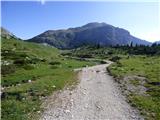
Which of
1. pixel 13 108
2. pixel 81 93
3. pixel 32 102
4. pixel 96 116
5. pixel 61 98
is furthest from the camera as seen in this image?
pixel 81 93

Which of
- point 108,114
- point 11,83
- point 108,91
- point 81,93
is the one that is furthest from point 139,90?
point 11,83

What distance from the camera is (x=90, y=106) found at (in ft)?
94.1

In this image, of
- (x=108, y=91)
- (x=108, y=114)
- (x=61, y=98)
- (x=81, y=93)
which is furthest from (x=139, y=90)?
(x=108, y=114)

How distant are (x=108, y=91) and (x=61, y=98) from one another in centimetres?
734

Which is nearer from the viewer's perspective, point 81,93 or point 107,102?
point 107,102

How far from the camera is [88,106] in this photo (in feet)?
94.2

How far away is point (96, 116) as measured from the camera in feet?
81.7

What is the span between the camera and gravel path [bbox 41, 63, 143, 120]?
2506 cm

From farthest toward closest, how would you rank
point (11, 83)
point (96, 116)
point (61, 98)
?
point (11, 83) → point (61, 98) → point (96, 116)

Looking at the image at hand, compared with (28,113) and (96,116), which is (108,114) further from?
(28,113)

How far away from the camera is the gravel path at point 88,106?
25.1 m

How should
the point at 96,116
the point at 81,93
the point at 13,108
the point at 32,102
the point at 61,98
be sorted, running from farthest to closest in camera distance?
the point at 81,93, the point at 61,98, the point at 32,102, the point at 13,108, the point at 96,116

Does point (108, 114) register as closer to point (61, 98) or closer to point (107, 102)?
point (107, 102)

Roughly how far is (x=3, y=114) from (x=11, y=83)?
2376 cm
